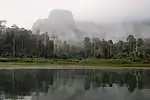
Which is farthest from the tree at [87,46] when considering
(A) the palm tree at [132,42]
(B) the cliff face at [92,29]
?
(A) the palm tree at [132,42]

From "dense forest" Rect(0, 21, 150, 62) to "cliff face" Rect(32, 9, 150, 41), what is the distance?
12.5 feet

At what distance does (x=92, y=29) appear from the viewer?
5116 cm

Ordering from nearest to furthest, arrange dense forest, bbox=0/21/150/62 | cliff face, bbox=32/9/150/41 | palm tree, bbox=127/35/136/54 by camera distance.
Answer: dense forest, bbox=0/21/150/62 < palm tree, bbox=127/35/136/54 < cliff face, bbox=32/9/150/41

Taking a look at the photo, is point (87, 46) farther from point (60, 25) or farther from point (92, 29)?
point (60, 25)

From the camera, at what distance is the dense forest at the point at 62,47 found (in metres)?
36.7

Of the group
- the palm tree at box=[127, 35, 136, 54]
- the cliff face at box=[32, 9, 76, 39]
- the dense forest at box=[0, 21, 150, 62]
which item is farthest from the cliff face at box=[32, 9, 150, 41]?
the palm tree at box=[127, 35, 136, 54]

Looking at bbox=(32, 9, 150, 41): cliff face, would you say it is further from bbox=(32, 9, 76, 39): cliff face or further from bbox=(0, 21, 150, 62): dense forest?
bbox=(0, 21, 150, 62): dense forest

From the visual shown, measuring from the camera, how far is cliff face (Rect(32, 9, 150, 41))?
48.3 meters

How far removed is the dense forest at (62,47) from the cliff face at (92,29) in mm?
3804

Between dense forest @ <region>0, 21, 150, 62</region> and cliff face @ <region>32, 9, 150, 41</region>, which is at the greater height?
cliff face @ <region>32, 9, 150, 41</region>

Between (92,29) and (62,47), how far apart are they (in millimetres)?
10314

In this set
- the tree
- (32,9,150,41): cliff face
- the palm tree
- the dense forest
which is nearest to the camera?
the dense forest

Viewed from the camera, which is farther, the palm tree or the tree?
the palm tree

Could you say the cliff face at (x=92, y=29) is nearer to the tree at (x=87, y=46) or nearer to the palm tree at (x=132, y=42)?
the tree at (x=87, y=46)
